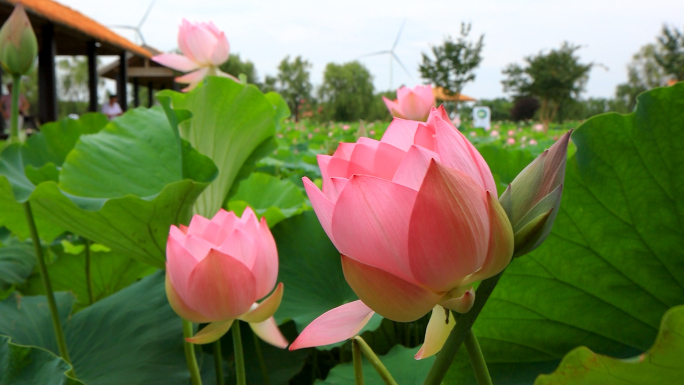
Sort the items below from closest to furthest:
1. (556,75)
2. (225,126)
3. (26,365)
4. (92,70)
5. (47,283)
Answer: (26,365), (47,283), (225,126), (92,70), (556,75)

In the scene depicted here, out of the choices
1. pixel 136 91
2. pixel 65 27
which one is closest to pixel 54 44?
pixel 65 27

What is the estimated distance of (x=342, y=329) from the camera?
22 cm

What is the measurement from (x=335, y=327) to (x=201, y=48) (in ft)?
2.90

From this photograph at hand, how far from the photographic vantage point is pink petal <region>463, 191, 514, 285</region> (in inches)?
7.4

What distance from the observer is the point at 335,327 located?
0.22 m

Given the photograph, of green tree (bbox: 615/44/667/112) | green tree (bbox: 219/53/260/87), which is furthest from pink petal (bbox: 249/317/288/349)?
green tree (bbox: 615/44/667/112)

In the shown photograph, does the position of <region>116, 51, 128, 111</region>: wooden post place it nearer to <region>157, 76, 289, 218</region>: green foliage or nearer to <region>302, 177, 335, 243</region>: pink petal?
<region>157, 76, 289, 218</region>: green foliage

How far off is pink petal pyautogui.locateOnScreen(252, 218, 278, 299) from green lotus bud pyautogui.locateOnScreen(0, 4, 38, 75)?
1.88ft

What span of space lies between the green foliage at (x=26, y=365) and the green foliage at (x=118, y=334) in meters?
0.14

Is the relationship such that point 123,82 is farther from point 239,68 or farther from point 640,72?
point 640,72

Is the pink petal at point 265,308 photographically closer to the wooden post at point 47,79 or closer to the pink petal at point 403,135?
A: the pink petal at point 403,135

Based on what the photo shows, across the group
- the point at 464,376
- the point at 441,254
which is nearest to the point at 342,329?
the point at 441,254

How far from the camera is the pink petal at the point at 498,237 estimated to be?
0.19 meters

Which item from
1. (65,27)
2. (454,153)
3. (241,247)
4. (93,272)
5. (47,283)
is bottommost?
(93,272)
